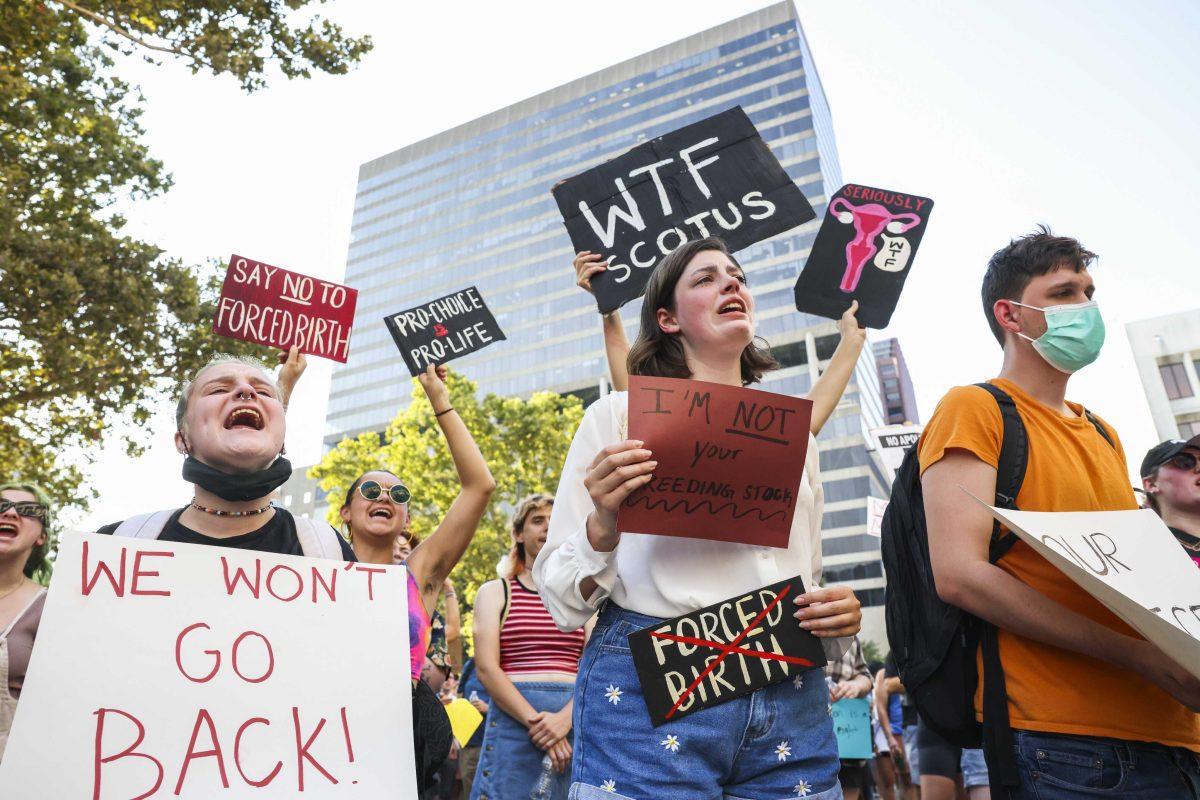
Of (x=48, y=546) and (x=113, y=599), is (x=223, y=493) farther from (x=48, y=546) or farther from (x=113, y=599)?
(x=48, y=546)

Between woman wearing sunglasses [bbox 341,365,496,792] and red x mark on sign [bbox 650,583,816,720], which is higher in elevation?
woman wearing sunglasses [bbox 341,365,496,792]

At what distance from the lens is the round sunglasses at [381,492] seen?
3.42m

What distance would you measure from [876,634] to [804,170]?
34569 millimetres

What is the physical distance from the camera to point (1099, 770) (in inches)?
68.0

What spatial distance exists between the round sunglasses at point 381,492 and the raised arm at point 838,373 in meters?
1.76

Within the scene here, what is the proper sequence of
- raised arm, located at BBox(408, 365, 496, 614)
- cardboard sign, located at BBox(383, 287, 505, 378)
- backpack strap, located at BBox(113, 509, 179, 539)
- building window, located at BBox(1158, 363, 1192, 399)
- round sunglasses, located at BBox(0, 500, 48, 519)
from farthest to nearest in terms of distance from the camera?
building window, located at BBox(1158, 363, 1192, 399)
cardboard sign, located at BBox(383, 287, 505, 378)
round sunglasses, located at BBox(0, 500, 48, 519)
raised arm, located at BBox(408, 365, 496, 614)
backpack strap, located at BBox(113, 509, 179, 539)

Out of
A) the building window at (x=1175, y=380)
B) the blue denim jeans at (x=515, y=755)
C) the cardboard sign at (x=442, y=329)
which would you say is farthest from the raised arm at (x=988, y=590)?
the building window at (x=1175, y=380)

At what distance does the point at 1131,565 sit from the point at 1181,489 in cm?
A: 177

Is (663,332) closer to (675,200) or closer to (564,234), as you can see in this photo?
(675,200)

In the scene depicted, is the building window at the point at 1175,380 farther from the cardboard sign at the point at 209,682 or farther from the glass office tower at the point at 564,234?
the cardboard sign at the point at 209,682

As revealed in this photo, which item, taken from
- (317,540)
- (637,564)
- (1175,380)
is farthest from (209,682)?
(1175,380)

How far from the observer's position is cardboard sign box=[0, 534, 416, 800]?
1.43 m

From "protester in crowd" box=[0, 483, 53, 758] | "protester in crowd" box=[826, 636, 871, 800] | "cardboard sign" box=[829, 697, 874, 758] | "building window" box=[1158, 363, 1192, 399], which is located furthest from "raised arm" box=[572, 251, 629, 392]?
"building window" box=[1158, 363, 1192, 399]

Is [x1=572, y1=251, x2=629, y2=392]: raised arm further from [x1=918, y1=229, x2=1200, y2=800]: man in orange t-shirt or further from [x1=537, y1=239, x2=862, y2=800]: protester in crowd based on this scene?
[x1=918, y1=229, x2=1200, y2=800]: man in orange t-shirt
